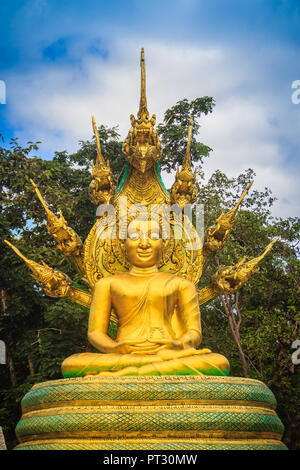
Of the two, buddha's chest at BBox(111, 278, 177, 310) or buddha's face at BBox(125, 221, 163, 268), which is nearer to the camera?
buddha's chest at BBox(111, 278, 177, 310)

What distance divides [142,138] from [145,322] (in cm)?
247

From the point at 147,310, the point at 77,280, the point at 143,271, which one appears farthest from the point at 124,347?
the point at 77,280

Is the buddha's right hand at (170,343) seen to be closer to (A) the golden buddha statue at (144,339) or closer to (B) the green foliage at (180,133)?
(A) the golden buddha statue at (144,339)

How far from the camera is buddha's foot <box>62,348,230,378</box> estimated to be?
509 centimetres

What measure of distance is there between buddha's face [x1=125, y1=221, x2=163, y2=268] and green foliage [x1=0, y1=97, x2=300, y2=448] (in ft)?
15.6

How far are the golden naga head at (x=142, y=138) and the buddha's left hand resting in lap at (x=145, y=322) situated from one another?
3.12 ft

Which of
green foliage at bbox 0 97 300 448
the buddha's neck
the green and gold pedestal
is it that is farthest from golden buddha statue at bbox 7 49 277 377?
green foliage at bbox 0 97 300 448

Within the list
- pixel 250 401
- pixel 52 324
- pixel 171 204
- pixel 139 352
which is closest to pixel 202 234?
pixel 171 204

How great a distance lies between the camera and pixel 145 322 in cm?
631

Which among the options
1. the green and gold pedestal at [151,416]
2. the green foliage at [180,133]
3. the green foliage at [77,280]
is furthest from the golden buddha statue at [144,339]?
the green foliage at [180,133]

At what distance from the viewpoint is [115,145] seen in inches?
575

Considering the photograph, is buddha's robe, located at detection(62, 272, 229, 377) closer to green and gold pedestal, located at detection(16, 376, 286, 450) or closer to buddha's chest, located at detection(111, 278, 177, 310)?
buddha's chest, located at detection(111, 278, 177, 310)

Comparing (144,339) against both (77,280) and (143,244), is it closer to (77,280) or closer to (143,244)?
(143,244)

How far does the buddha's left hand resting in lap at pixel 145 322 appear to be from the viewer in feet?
17.4
